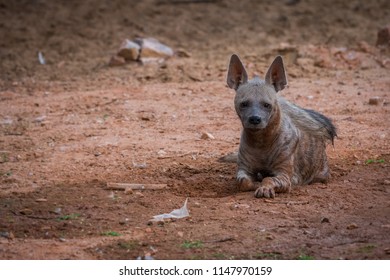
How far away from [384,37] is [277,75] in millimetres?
5891

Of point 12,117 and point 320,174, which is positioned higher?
point 320,174

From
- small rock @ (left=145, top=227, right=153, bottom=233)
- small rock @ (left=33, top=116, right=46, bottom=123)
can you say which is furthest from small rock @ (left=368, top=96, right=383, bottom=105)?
small rock @ (left=145, top=227, right=153, bottom=233)

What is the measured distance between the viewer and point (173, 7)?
1609cm

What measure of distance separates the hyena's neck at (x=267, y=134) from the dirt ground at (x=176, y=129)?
506mm

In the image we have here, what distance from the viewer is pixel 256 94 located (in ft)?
24.6

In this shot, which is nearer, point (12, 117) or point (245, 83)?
point (245, 83)

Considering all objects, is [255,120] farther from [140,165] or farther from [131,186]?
[140,165]

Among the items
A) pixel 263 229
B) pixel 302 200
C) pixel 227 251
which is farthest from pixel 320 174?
pixel 227 251

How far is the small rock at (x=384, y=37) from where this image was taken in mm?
13148

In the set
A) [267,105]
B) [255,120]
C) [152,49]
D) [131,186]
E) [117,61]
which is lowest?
[117,61]

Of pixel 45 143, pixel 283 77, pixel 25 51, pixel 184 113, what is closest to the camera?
pixel 283 77

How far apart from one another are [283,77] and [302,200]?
1.34 meters

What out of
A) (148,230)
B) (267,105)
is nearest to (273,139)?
(267,105)

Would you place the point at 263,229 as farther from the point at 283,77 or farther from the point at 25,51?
the point at 25,51
